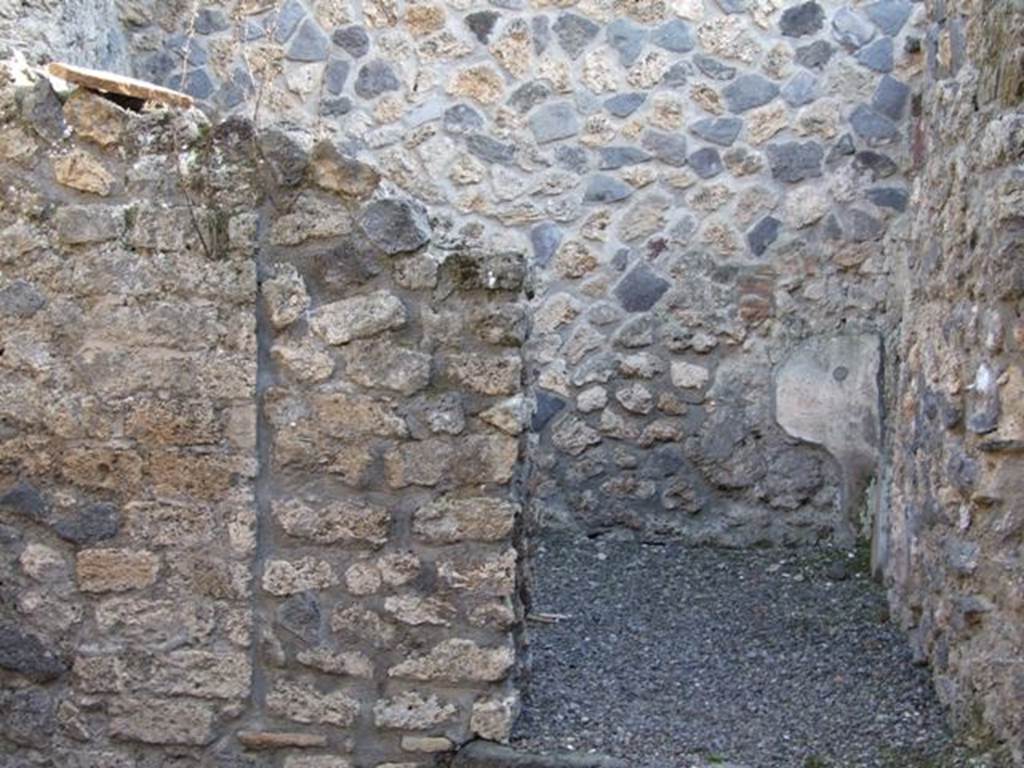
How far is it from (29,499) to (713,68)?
3.53 meters

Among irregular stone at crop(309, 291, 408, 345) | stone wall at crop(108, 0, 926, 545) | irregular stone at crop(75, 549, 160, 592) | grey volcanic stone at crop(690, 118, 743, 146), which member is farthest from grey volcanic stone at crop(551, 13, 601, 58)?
irregular stone at crop(75, 549, 160, 592)

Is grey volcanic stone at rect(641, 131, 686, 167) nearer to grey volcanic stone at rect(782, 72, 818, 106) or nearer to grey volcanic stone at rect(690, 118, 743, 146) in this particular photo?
grey volcanic stone at rect(690, 118, 743, 146)

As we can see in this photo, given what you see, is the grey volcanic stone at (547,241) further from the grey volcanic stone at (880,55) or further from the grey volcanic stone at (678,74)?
the grey volcanic stone at (880,55)

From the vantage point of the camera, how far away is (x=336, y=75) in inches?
242

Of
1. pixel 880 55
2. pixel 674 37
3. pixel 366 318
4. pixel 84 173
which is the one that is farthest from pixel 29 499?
pixel 880 55

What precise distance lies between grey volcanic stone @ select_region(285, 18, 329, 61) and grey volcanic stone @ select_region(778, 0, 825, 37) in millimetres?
1965

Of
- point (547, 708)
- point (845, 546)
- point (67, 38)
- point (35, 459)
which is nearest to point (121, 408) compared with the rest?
point (35, 459)

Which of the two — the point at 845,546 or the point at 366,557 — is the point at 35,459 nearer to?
the point at 366,557

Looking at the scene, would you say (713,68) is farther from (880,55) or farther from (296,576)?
(296,576)

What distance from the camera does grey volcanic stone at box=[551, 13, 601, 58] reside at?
604 centimetres

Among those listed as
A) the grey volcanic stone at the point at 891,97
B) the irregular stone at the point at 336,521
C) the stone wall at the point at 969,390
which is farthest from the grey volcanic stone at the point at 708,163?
the irregular stone at the point at 336,521

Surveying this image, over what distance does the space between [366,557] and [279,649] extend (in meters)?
0.33

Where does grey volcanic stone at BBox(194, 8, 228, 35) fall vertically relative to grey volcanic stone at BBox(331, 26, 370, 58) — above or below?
above

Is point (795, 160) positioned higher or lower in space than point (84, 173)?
higher
